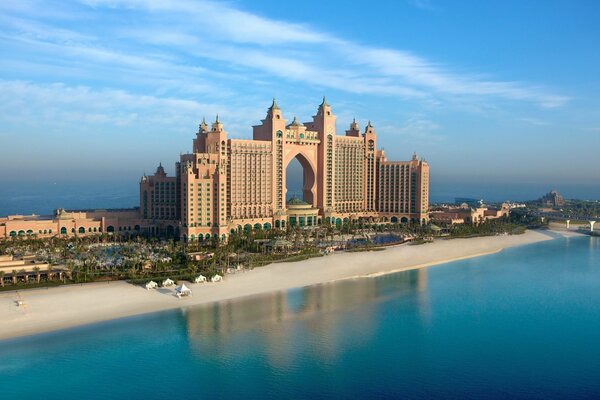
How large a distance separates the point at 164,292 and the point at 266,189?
37697 millimetres

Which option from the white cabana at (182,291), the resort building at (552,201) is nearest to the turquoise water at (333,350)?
the white cabana at (182,291)

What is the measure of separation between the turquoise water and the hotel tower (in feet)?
81.9

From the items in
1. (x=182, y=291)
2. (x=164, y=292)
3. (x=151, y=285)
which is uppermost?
(x=151, y=285)

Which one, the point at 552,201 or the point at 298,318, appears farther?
the point at 552,201

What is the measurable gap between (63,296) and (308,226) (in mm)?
44017

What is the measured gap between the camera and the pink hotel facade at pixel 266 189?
6531 cm

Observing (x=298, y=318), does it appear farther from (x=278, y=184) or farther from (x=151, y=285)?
(x=278, y=184)

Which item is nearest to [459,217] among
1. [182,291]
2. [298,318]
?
[298,318]

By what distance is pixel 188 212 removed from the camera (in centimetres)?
6362

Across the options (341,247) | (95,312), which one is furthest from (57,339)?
(341,247)

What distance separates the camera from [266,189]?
77938 millimetres

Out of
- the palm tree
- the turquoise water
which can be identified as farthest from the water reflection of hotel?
the palm tree

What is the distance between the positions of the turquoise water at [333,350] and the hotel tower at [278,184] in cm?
2496

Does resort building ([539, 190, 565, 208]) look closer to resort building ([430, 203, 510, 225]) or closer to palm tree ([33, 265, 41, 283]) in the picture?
resort building ([430, 203, 510, 225])
